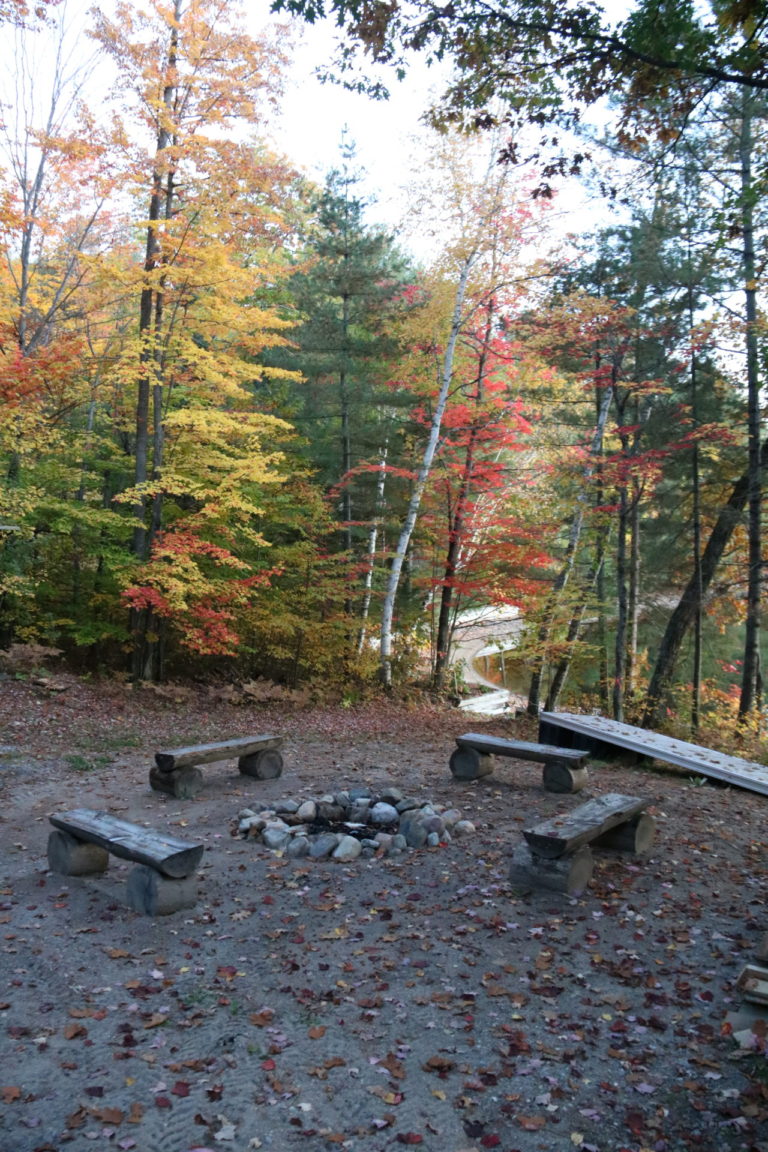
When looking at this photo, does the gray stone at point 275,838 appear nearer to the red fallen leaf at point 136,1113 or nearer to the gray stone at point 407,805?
the gray stone at point 407,805

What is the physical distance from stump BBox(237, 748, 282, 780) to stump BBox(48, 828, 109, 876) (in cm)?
254

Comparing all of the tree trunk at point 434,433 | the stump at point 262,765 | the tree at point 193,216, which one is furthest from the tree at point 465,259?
the stump at point 262,765

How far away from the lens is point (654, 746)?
25.5ft

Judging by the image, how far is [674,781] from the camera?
8.12 m

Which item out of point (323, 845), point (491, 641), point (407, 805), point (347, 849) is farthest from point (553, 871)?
point (491, 641)

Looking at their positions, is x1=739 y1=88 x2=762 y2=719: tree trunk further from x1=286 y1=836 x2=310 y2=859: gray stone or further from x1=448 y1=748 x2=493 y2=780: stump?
x1=286 y1=836 x2=310 y2=859: gray stone

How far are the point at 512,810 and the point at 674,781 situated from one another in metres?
2.65

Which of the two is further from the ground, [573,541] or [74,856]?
[573,541]

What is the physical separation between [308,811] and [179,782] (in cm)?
149

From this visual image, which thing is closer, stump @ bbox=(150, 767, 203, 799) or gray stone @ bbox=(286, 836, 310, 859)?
gray stone @ bbox=(286, 836, 310, 859)

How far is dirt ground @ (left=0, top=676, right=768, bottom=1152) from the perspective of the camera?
2.80m

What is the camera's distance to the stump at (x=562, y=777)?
6945 millimetres

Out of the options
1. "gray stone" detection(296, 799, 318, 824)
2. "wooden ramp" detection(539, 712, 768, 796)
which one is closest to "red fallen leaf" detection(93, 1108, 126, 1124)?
"gray stone" detection(296, 799, 318, 824)

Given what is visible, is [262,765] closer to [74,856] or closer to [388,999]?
[74,856]
